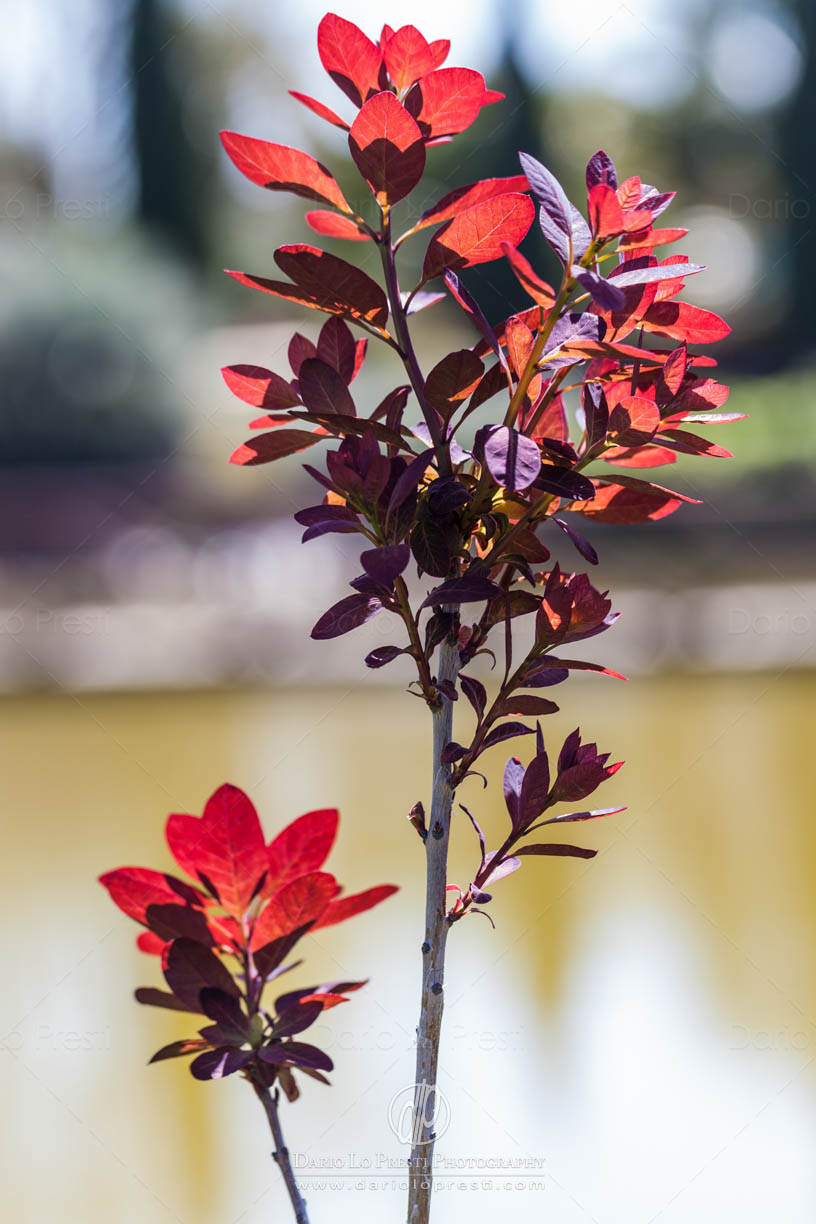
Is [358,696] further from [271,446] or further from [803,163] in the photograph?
[803,163]

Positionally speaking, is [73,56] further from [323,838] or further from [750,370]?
[323,838]

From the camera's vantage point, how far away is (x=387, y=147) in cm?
33

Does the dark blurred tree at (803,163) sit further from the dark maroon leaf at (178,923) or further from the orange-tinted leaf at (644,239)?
the dark maroon leaf at (178,923)

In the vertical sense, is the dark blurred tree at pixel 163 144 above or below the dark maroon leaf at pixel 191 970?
above

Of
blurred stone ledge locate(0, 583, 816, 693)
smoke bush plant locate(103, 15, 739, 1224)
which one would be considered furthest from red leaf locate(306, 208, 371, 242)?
blurred stone ledge locate(0, 583, 816, 693)

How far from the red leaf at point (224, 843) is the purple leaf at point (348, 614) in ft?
0.20

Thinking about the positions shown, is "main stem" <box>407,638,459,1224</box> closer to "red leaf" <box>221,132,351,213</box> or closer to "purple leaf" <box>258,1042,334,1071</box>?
"purple leaf" <box>258,1042,334,1071</box>

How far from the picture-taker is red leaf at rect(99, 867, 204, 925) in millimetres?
343

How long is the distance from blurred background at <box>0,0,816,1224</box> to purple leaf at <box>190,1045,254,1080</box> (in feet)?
0.57

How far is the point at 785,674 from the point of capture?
3.38 m

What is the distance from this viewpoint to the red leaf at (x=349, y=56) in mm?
341

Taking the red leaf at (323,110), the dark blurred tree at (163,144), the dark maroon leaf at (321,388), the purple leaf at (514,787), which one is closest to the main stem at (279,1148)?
the purple leaf at (514,787)

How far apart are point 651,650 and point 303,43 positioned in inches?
280

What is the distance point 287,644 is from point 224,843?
3.56 m
